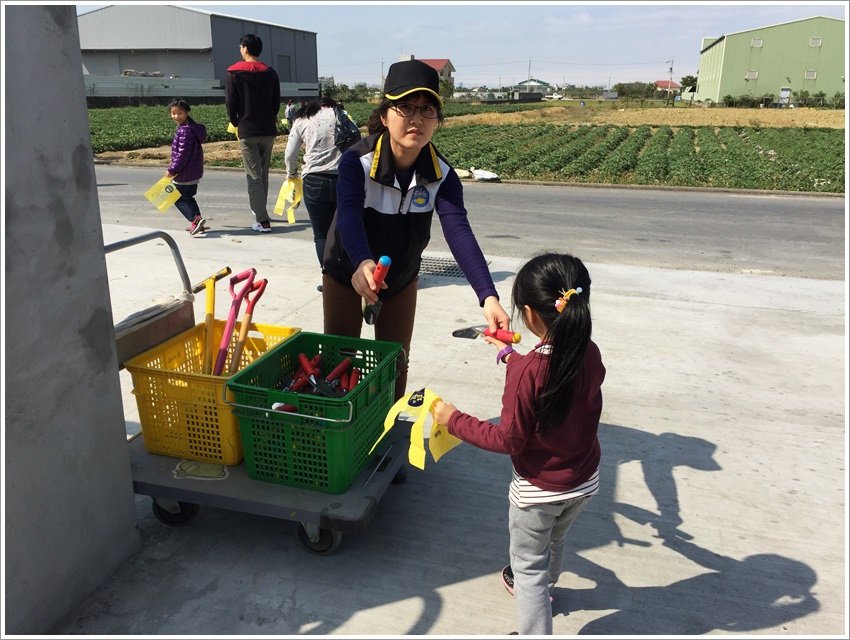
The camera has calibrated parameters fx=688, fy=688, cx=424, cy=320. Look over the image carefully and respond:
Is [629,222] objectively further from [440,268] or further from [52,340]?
[52,340]

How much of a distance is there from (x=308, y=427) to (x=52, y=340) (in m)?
0.95

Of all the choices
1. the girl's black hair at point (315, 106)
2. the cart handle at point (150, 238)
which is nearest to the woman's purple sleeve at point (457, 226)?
the cart handle at point (150, 238)

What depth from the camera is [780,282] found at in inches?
273

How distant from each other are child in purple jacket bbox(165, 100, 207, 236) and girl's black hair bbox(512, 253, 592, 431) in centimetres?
713

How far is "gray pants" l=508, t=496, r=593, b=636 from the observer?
7.49 feet

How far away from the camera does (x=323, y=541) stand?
2785 millimetres

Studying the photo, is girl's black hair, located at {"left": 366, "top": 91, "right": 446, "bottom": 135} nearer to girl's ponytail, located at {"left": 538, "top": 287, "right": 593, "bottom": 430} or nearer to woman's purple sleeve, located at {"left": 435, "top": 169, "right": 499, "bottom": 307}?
woman's purple sleeve, located at {"left": 435, "top": 169, "right": 499, "bottom": 307}

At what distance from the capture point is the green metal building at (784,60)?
61938mm

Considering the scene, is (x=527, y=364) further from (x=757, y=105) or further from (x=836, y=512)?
(x=757, y=105)

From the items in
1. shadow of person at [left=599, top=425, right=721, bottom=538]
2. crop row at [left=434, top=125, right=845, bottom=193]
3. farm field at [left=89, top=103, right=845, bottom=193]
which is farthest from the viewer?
farm field at [left=89, top=103, right=845, bottom=193]

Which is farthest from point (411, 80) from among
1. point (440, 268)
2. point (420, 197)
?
point (440, 268)

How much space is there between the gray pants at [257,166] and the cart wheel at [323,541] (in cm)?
666

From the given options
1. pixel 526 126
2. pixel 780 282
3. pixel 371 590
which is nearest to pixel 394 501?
pixel 371 590

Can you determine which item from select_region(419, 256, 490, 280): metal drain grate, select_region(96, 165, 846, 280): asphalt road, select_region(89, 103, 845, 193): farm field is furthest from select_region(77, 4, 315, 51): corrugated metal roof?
select_region(419, 256, 490, 280): metal drain grate
